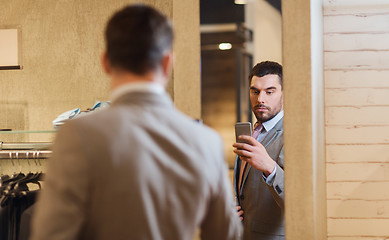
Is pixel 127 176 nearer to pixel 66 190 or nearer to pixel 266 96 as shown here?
pixel 66 190

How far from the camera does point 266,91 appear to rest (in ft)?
8.85

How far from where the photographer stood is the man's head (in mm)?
2662

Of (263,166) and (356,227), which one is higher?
(263,166)

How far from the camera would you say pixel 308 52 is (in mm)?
2008

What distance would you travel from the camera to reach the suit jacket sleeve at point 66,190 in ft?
3.38

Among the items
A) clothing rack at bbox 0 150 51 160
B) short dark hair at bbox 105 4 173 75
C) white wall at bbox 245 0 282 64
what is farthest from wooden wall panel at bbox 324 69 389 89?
white wall at bbox 245 0 282 64

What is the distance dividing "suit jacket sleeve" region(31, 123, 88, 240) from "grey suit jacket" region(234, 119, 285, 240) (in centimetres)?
149

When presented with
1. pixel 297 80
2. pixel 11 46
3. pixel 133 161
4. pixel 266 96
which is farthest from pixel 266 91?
pixel 133 161

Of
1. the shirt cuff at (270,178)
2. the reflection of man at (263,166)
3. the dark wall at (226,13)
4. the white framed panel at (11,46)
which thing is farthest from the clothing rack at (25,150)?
the dark wall at (226,13)

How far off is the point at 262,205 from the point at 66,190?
1.61 metres

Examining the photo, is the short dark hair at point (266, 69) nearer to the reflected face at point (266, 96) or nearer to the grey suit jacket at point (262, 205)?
the reflected face at point (266, 96)

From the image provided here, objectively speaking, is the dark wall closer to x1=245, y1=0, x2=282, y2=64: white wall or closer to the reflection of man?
x1=245, y1=0, x2=282, y2=64: white wall

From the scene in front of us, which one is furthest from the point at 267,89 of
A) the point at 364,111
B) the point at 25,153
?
the point at 25,153

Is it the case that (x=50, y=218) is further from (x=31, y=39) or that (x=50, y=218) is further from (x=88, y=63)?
(x=31, y=39)
